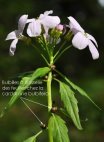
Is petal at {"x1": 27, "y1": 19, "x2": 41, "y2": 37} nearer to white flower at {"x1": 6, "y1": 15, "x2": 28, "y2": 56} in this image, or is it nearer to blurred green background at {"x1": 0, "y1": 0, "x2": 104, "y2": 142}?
white flower at {"x1": 6, "y1": 15, "x2": 28, "y2": 56}

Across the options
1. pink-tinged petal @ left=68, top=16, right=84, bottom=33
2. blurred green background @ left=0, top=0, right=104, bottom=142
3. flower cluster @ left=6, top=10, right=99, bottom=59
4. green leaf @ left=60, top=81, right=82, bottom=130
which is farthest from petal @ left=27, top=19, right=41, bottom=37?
blurred green background @ left=0, top=0, right=104, bottom=142

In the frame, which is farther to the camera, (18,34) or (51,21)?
(18,34)

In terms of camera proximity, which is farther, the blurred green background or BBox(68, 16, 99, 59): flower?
the blurred green background

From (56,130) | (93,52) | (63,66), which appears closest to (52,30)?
(93,52)

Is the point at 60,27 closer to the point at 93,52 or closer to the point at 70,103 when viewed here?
the point at 93,52

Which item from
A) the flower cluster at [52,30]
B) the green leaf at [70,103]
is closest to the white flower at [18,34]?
the flower cluster at [52,30]
